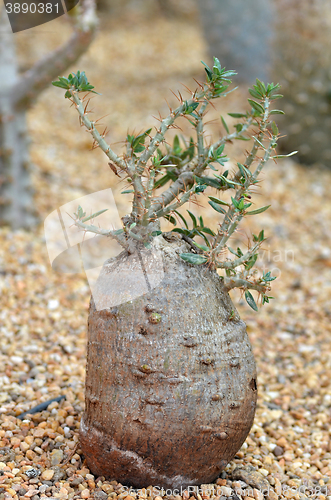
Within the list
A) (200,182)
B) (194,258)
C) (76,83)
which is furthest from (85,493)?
(76,83)

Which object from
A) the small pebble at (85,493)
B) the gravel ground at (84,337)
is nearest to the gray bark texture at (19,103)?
the gravel ground at (84,337)

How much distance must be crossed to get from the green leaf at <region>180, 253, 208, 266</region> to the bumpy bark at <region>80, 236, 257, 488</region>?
1.7 inches

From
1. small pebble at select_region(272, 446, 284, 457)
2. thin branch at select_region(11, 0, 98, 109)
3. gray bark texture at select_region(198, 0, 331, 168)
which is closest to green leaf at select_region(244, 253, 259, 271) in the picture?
small pebble at select_region(272, 446, 284, 457)

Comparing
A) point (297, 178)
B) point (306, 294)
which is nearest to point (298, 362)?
point (306, 294)

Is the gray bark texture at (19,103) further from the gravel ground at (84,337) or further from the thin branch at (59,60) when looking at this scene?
the gravel ground at (84,337)

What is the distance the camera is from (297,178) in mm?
5156

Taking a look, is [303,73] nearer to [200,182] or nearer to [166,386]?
[200,182]

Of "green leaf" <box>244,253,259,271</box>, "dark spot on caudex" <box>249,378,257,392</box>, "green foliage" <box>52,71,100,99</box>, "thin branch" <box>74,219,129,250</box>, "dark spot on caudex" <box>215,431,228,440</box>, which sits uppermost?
"green foliage" <box>52,71,100,99</box>

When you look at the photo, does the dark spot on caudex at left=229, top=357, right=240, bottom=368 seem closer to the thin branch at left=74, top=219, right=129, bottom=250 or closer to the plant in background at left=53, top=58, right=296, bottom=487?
the plant in background at left=53, top=58, right=296, bottom=487

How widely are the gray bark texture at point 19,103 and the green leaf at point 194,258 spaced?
239 cm

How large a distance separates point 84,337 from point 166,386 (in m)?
1.36

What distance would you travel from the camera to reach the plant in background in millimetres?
1523

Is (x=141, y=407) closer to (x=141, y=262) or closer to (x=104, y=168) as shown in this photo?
(x=141, y=262)

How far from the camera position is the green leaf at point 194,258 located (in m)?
1.60
